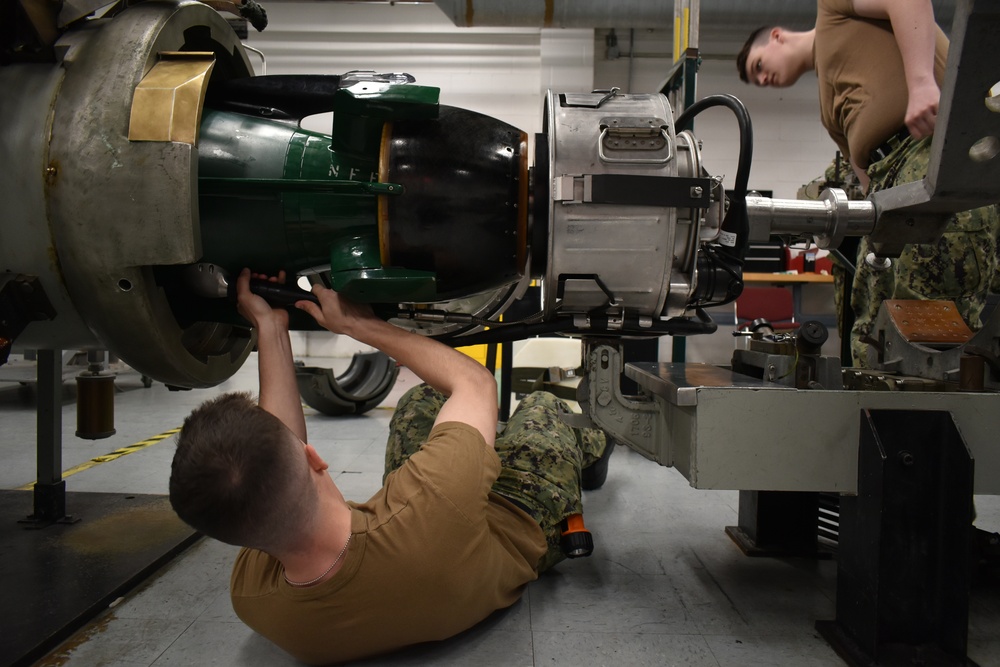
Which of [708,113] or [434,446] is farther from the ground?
[708,113]

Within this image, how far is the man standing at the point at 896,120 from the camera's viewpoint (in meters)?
1.47

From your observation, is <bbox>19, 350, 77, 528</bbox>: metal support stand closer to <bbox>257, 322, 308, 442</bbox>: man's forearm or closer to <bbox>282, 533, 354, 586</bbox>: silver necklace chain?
<bbox>257, 322, 308, 442</bbox>: man's forearm

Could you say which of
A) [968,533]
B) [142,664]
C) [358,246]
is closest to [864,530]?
[968,533]

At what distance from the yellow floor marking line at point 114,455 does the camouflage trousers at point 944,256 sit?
7.19 feet

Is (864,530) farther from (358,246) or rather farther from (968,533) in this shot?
(358,246)

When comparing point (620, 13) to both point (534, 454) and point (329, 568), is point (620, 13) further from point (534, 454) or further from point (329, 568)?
point (329, 568)

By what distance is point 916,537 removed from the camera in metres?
1.08

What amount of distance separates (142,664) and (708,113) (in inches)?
238

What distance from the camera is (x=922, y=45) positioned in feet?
4.77

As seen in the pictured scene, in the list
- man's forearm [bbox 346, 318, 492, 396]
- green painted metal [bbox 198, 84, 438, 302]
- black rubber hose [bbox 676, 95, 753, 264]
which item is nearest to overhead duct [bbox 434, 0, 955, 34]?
black rubber hose [bbox 676, 95, 753, 264]

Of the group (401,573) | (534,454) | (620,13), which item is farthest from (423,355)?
(620,13)

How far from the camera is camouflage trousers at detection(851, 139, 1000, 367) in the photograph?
1.59 m

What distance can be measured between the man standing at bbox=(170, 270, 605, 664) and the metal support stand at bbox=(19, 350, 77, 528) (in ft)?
2.81

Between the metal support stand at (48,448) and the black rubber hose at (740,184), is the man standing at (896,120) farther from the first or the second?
the metal support stand at (48,448)
